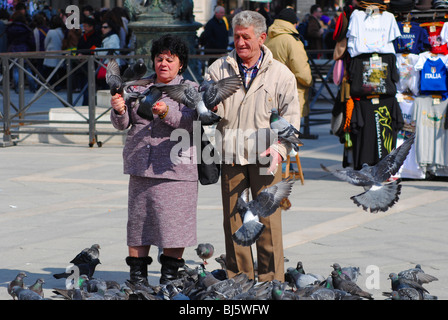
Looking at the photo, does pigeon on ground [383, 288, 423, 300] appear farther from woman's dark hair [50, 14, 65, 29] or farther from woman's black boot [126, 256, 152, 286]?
woman's dark hair [50, 14, 65, 29]

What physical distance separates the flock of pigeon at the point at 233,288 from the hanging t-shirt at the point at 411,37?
4.45 m

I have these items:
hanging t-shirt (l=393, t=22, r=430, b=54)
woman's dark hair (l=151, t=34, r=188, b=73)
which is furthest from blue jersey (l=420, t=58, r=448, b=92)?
woman's dark hair (l=151, t=34, r=188, b=73)

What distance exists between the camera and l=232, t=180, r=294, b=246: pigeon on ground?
495cm

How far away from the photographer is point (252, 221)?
498 centimetres

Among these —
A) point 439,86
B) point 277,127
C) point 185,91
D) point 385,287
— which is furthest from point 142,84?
point 439,86

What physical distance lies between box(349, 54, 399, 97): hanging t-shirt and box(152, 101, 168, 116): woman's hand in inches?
185

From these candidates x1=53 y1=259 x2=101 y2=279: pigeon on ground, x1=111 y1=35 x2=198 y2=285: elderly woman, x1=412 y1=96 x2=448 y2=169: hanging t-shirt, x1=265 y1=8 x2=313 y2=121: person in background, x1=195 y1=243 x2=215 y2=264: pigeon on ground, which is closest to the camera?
x1=111 y1=35 x2=198 y2=285: elderly woman

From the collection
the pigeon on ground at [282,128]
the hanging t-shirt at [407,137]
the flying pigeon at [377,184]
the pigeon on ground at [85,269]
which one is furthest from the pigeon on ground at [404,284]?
the hanging t-shirt at [407,137]

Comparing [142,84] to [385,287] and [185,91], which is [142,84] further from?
[385,287]

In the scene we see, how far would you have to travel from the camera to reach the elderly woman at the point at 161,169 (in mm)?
5129

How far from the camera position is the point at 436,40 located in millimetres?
9508

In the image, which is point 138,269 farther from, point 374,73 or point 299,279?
point 374,73

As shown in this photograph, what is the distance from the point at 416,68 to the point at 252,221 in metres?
5.07
